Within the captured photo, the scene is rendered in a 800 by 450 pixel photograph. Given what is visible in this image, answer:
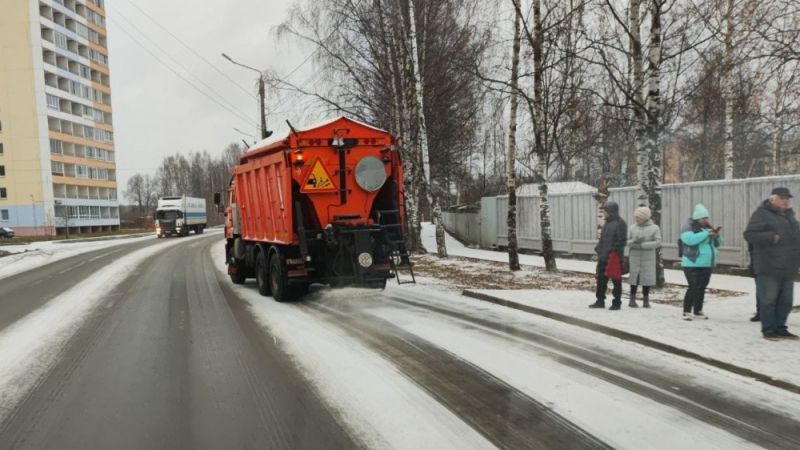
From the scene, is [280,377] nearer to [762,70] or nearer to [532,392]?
[532,392]

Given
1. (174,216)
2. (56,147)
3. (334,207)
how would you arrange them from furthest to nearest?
(56,147)
(174,216)
(334,207)

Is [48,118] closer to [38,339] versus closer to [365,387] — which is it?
[38,339]

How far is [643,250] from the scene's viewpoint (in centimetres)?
877

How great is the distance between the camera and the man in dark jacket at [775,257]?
6.54 metres

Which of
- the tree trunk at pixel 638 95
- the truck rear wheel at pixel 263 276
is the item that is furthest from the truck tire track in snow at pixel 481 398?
the tree trunk at pixel 638 95

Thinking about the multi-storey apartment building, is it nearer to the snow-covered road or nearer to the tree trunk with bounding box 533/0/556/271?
the tree trunk with bounding box 533/0/556/271

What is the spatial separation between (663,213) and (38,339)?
46.4 ft

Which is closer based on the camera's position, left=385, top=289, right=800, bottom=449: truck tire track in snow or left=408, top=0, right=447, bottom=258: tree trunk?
left=385, top=289, right=800, bottom=449: truck tire track in snow

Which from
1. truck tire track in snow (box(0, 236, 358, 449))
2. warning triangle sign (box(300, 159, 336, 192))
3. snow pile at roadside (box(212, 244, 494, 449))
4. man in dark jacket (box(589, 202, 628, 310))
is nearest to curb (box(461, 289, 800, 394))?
man in dark jacket (box(589, 202, 628, 310))

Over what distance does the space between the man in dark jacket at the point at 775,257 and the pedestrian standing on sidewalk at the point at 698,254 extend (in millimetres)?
894

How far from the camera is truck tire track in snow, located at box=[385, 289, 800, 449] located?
13.8 feet

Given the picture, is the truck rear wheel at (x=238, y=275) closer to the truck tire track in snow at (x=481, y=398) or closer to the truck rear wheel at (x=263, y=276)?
the truck rear wheel at (x=263, y=276)

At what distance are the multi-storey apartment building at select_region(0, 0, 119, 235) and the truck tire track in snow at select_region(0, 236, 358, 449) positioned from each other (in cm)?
5618

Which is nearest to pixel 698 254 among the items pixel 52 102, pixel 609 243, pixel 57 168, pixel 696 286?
pixel 696 286
